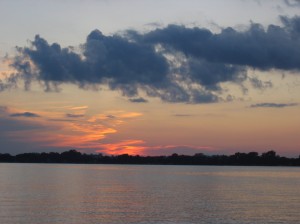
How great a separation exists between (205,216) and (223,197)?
101 feet

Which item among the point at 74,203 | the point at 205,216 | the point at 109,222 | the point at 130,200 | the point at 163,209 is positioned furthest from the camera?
the point at 130,200

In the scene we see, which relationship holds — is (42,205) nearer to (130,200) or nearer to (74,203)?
(74,203)

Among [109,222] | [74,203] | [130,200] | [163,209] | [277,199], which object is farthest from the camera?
[277,199]

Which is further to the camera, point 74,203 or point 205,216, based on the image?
point 74,203

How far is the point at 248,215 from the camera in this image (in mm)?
68688

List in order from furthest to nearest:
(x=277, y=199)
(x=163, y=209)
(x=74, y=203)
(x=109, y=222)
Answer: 1. (x=277, y=199)
2. (x=74, y=203)
3. (x=163, y=209)
4. (x=109, y=222)

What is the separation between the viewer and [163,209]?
74.8 meters

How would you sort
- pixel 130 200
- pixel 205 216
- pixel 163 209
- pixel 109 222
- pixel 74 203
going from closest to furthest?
1. pixel 109 222
2. pixel 205 216
3. pixel 163 209
4. pixel 74 203
5. pixel 130 200

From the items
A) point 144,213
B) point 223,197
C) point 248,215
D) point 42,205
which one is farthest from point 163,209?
point 223,197

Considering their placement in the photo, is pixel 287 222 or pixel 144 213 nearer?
pixel 287 222

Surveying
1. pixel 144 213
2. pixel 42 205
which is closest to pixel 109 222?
pixel 144 213

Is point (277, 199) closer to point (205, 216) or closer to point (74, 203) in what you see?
point (205, 216)

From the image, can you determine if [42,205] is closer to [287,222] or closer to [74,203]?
[74,203]

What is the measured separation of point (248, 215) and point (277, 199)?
28.1 m
